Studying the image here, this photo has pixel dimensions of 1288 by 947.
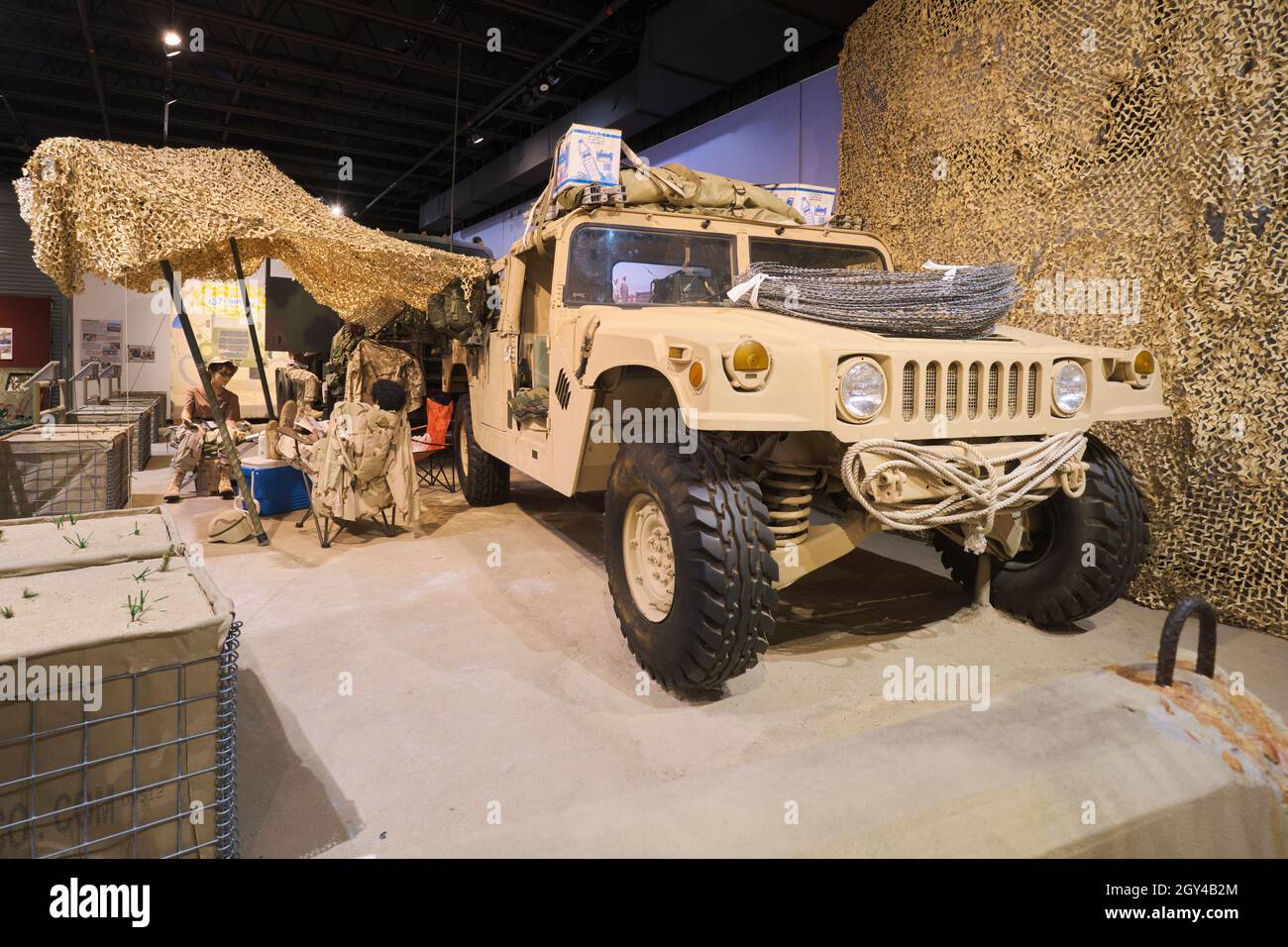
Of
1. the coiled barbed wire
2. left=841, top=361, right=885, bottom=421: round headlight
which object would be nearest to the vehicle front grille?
left=841, top=361, right=885, bottom=421: round headlight

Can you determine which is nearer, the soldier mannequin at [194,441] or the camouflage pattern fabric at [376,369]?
the soldier mannequin at [194,441]

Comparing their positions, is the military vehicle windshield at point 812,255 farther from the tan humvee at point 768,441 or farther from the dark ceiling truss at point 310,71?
the dark ceiling truss at point 310,71

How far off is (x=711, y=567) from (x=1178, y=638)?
4.18 feet

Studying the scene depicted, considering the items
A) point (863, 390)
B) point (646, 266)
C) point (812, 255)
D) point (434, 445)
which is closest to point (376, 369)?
point (434, 445)

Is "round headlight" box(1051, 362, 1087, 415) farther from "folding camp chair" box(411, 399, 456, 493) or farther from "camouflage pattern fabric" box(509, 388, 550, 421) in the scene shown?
"folding camp chair" box(411, 399, 456, 493)

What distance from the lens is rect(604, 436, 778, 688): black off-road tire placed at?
2471 mm

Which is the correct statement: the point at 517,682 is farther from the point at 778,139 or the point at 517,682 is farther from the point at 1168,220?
the point at 778,139

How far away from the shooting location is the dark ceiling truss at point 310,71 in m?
8.66

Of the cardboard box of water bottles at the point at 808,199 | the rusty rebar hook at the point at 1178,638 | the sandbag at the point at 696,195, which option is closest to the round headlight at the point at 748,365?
the rusty rebar hook at the point at 1178,638

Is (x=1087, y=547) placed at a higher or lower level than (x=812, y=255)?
lower

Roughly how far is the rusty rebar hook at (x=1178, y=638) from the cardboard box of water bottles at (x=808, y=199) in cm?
349

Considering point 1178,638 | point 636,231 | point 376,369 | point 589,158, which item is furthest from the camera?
point 376,369

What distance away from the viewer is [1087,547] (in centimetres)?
323

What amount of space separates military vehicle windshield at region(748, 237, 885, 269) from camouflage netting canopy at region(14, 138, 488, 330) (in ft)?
8.17
